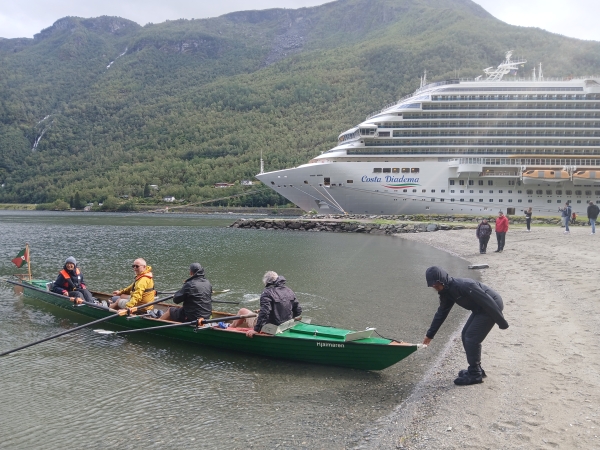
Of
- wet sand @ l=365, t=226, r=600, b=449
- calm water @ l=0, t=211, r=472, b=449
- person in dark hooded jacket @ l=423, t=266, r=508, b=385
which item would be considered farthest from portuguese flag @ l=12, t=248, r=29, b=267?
person in dark hooded jacket @ l=423, t=266, r=508, b=385

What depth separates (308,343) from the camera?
8.38 metres

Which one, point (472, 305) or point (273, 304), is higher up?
point (472, 305)

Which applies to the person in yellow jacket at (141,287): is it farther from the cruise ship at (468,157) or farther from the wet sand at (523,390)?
the cruise ship at (468,157)

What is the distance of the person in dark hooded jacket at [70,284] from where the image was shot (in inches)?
508

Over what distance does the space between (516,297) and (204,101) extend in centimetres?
19616

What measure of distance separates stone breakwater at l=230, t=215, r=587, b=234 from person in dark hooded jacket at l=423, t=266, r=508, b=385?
113 ft

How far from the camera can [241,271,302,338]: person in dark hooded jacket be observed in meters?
8.77

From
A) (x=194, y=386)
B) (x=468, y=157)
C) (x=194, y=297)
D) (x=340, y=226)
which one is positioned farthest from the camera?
(x=468, y=157)

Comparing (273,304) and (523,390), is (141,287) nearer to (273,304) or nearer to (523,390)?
(273,304)

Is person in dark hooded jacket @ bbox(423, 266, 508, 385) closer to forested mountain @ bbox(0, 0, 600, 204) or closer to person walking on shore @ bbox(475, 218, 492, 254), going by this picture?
person walking on shore @ bbox(475, 218, 492, 254)

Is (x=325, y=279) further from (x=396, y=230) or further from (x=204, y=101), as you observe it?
(x=204, y=101)

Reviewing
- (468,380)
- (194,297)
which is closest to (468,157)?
(194,297)

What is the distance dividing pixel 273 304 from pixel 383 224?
3466cm

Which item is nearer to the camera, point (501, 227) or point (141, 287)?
point (141, 287)
